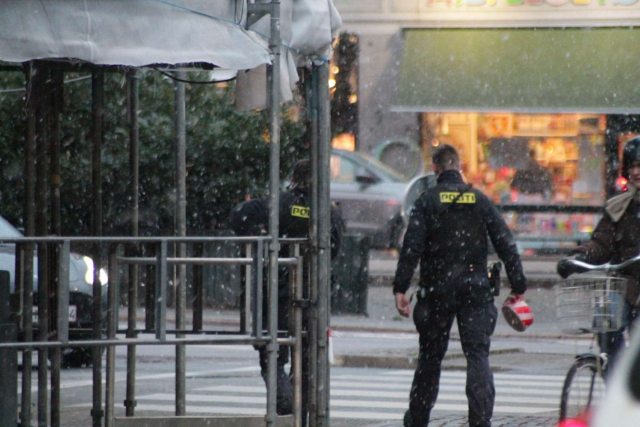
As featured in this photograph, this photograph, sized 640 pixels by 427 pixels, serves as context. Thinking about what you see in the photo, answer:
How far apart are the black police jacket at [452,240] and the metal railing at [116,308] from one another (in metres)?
0.83

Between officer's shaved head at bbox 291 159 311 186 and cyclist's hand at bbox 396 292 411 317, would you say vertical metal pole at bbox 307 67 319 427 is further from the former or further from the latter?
officer's shaved head at bbox 291 159 311 186

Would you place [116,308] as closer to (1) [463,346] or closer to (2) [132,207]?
(2) [132,207]

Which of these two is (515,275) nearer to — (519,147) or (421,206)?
(421,206)

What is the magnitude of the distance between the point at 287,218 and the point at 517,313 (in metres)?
1.61

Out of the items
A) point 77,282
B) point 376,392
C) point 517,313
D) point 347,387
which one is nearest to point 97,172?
point 517,313

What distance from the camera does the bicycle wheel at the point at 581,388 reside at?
19.4 feet

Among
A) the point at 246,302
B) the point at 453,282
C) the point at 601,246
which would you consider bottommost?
the point at 246,302

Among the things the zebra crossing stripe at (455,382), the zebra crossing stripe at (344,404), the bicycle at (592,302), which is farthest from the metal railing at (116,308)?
the zebra crossing stripe at (455,382)

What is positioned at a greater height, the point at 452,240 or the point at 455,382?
the point at 452,240

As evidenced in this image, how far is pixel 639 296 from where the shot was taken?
6348mm

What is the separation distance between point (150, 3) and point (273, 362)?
6.10ft

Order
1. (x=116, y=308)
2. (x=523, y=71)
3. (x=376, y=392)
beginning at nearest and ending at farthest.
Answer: (x=116, y=308) < (x=376, y=392) < (x=523, y=71)

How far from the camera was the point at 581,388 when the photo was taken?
5938mm

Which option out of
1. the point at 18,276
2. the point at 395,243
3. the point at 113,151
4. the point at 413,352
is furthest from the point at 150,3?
the point at 395,243
